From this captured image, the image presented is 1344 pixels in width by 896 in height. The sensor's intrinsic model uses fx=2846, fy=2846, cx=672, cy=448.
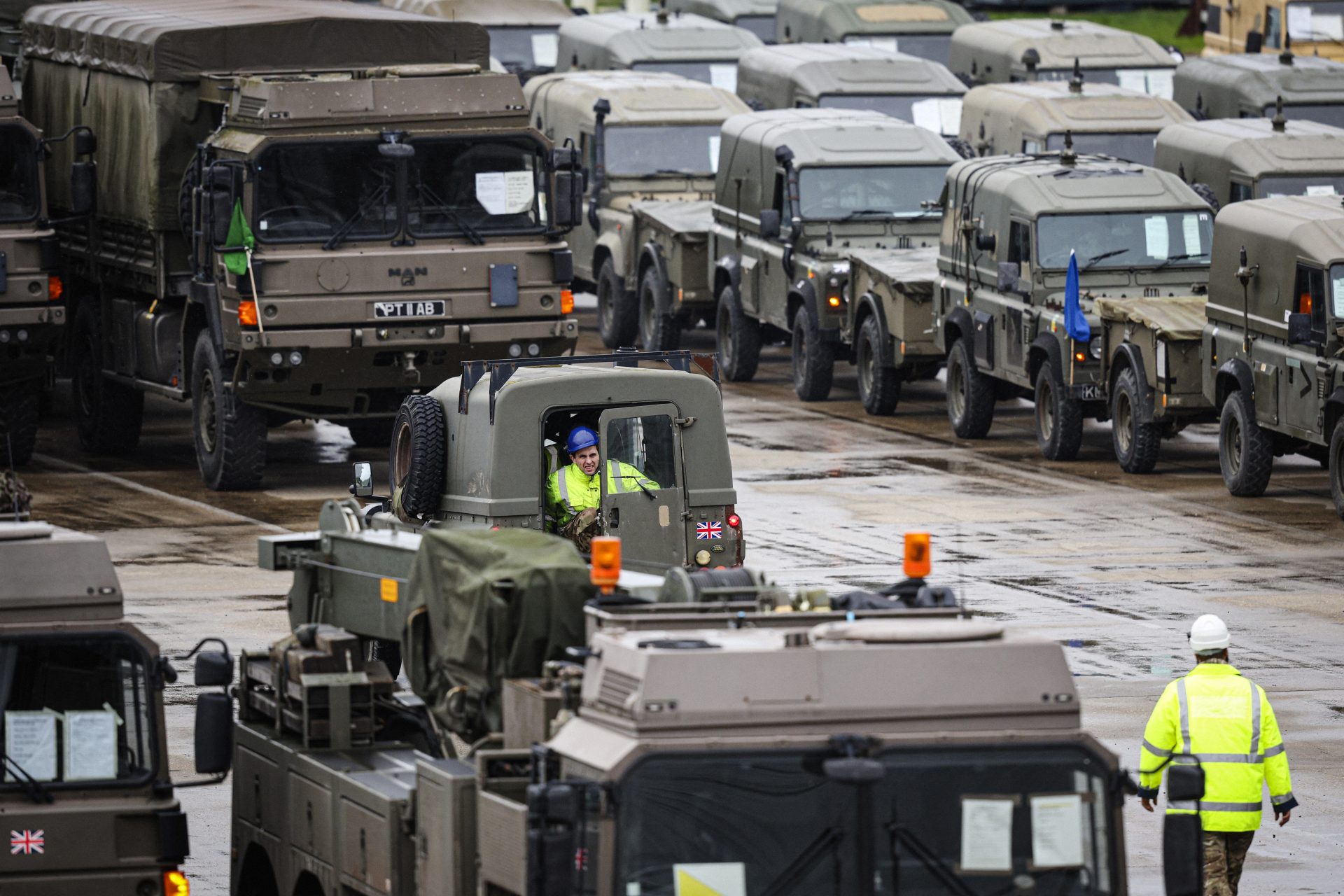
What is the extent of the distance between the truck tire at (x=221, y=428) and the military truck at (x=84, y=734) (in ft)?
40.1

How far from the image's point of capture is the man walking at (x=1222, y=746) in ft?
32.7

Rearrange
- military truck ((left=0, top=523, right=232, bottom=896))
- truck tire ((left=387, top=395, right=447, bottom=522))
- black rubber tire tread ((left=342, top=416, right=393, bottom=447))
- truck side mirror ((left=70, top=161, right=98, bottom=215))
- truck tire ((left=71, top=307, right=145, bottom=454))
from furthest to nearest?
black rubber tire tread ((left=342, top=416, right=393, bottom=447)) → truck tire ((left=71, top=307, right=145, bottom=454)) → truck side mirror ((left=70, top=161, right=98, bottom=215)) → truck tire ((left=387, top=395, right=447, bottom=522)) → military truck ((left=0, top=523, right=232, bottom=896))

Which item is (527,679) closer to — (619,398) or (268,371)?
(619,398)

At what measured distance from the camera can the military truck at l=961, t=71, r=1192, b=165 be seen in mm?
28938

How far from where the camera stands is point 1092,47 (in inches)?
1348

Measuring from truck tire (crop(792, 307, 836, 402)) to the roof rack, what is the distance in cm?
1180

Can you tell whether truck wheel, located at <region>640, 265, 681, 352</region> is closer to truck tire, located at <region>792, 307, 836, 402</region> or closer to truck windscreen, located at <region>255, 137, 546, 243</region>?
truck tire, located at <region>792, 307, 836, 402</region>

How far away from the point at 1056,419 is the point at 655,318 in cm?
727

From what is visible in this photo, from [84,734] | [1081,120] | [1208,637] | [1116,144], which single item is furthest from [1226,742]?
[1081,120]

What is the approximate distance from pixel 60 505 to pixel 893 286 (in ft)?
25.6

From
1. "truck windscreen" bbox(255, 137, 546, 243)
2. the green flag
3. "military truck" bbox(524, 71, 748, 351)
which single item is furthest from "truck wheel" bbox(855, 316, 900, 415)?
the green flag

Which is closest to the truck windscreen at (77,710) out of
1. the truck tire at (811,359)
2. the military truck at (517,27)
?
the truck tire at (811,359)

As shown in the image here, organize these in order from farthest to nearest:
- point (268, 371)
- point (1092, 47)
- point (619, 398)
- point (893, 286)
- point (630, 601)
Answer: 1. point (1092, 47)
2. point (893, 286)
3. point (268, 371)
4. point (619, 398)
5. point (630, 601)

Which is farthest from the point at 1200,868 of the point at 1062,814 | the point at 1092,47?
the point at 1092,47
